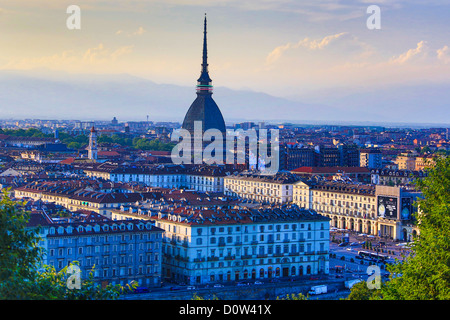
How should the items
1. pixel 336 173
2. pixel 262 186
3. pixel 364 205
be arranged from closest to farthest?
pixel 364 205 → pixel 262 186 → pixel 336 173

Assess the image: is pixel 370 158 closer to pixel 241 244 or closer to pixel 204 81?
pixel 204 81

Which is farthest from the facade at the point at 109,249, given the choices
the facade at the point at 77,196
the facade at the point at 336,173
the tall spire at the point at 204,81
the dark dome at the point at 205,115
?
the tall spire at the point at 204,81

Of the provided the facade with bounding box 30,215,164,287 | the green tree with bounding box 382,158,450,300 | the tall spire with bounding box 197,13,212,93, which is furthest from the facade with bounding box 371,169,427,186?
the green tree with bounding box 382,158,450,300

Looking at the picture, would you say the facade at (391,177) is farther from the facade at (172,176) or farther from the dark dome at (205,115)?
the dark dome at (205,115)

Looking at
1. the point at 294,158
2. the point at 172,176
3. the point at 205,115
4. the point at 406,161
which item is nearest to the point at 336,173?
the point at 172,176
